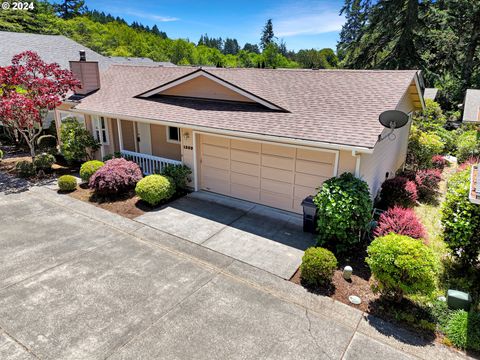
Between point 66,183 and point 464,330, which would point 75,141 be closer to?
point 66,183

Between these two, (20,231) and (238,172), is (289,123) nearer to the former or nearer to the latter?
(238,172)

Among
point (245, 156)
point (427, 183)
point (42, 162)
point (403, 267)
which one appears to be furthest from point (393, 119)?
point (42, 162)

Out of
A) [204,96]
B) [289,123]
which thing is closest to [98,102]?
[204,96]

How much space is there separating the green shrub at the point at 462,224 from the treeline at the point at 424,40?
2601 cm

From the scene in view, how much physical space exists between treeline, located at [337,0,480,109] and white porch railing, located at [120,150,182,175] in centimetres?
2568

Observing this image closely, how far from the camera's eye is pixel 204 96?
13.0 meters

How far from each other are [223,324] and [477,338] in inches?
174

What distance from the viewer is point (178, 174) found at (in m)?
11.7

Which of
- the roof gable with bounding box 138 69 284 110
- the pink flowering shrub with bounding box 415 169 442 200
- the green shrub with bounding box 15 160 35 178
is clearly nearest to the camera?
the roof gable with bounding box 138 69 284 110

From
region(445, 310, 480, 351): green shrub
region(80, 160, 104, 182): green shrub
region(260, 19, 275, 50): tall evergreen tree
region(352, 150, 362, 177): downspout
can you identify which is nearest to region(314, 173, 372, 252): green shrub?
region(352, 150, 362, 177): downspout

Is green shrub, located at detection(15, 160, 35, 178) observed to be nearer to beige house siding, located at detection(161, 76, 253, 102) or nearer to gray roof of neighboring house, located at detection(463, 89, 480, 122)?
beige house siding, located at detection(161, 76, 253, 102)

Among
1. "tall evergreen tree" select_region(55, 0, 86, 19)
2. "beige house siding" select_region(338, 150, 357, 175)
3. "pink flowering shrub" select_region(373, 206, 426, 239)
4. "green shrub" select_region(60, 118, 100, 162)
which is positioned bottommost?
"pink flowering shrub" select_region(373, 206, 426, 239)

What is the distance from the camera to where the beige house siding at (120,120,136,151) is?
14.6m

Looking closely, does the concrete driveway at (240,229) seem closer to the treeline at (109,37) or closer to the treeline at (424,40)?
the treeline at (109,37)
